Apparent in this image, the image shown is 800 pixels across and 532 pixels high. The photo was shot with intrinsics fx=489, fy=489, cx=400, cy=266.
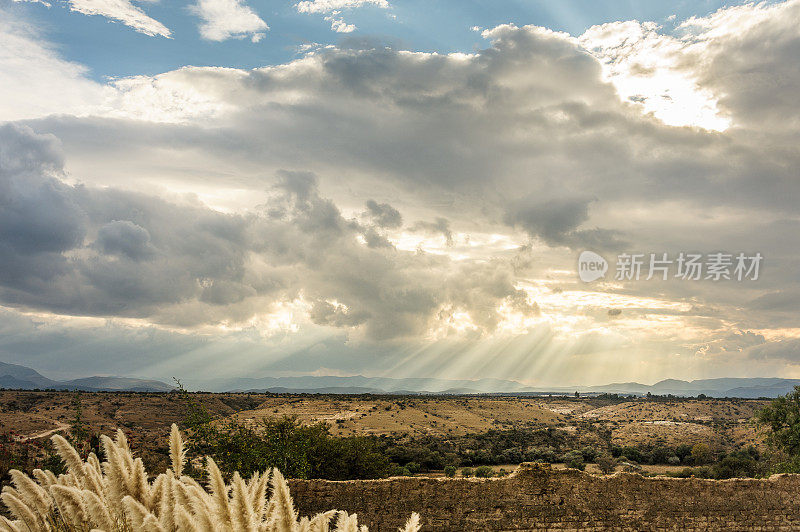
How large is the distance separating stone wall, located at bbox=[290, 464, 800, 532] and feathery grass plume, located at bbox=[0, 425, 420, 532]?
365 inches

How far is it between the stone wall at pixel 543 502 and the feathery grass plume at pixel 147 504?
30.5 feet

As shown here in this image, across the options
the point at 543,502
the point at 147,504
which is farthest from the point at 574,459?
the point at 147,504

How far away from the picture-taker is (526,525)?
1184 cm

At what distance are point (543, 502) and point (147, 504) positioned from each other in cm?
1137

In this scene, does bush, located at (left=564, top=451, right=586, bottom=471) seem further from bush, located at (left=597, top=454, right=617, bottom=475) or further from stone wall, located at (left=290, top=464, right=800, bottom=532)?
stone wall, located at (left=290, top=464, right=800, bottom=532)

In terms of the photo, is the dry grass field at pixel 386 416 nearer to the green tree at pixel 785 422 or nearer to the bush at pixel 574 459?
the green tree at pixel 785 422

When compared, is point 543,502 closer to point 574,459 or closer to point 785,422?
point 785,422

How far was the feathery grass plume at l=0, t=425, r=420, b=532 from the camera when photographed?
2074mm

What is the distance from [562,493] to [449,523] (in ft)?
9.75

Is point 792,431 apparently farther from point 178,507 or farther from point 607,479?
point 178,507

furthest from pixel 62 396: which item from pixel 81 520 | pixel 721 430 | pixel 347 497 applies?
pixel 721 430

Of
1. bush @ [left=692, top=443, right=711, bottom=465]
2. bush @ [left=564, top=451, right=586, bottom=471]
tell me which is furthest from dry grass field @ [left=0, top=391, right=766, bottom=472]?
bush @ [left=564, top=451, right=586, bottom=471]

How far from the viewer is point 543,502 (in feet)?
39.6

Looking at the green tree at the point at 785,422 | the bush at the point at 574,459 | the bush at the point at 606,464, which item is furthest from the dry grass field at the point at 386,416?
the bush at the point at 574,459
